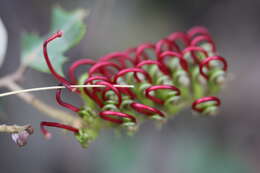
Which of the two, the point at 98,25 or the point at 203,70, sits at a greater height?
the point at 98,25

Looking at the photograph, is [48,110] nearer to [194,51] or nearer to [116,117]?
[116,117]

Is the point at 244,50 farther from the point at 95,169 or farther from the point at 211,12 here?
the point at 95,169

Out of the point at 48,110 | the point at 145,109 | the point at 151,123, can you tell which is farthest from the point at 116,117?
the point at 151,123

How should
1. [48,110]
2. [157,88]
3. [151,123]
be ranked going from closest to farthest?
1. [157,88]
2. [48,110]
3. [151,123]

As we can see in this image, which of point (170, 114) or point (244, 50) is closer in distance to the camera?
point (170, 114)

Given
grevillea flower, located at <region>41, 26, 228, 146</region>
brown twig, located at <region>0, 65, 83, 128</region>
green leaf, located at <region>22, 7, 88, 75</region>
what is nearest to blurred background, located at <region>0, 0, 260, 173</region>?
green leaf, located at <region>22, 7, 88, 75</region>

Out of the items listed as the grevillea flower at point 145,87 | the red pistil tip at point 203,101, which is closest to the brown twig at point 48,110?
the grevillea flower at point 145,87

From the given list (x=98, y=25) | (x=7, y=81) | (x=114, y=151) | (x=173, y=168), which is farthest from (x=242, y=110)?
(x=7, y=81)

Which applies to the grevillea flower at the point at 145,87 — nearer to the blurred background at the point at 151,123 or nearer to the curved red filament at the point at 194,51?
the curved red filament at the point at 194,51
